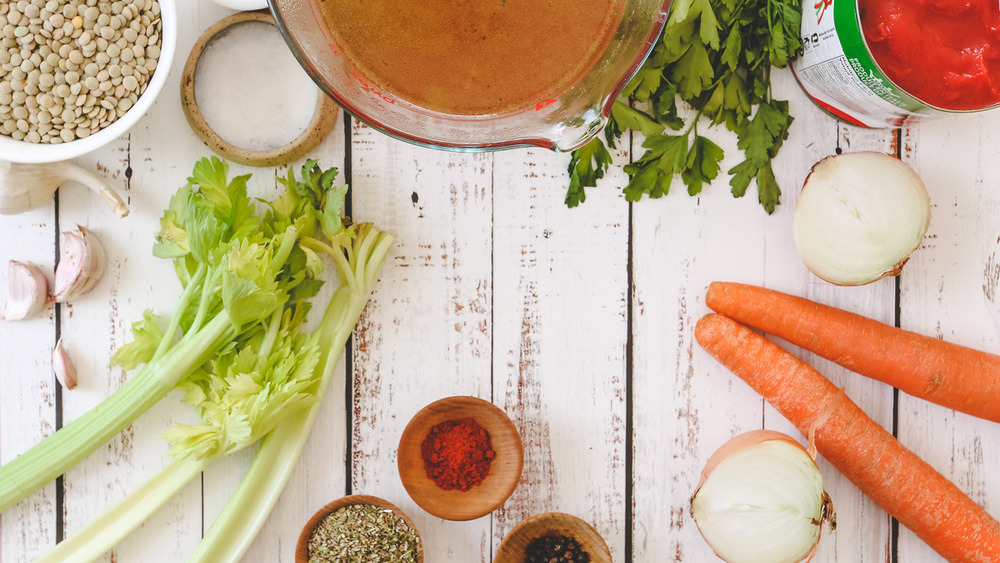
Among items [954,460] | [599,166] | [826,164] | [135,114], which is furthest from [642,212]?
[135,114]

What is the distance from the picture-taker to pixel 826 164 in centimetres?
102

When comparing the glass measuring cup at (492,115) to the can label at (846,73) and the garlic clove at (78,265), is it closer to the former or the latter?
the can label at (846,73)

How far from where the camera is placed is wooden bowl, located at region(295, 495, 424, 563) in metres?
1.00

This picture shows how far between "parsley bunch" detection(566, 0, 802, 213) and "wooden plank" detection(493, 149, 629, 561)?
6 cm

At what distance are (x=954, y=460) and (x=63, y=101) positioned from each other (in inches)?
57.5

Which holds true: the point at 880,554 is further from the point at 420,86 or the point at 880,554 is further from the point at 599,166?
the point at 420,86

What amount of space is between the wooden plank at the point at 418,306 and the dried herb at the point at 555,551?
9cm

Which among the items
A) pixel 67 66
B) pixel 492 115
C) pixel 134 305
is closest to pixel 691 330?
pixel 492 115

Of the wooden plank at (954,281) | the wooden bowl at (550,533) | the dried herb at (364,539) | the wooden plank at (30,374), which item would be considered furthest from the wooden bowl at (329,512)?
the wooden plank at (954,281)

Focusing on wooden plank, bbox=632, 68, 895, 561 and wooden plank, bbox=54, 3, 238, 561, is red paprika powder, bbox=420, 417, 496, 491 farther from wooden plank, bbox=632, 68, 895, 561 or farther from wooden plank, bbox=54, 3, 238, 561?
wooden plank, bbox=54, 3, 238, 561

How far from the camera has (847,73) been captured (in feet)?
2.97

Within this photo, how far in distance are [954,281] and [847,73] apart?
0.44 metres

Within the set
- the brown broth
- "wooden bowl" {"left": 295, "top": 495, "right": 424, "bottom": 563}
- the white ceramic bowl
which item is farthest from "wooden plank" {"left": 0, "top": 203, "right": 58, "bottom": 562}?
the brown broth

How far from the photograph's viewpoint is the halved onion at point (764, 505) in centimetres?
97
